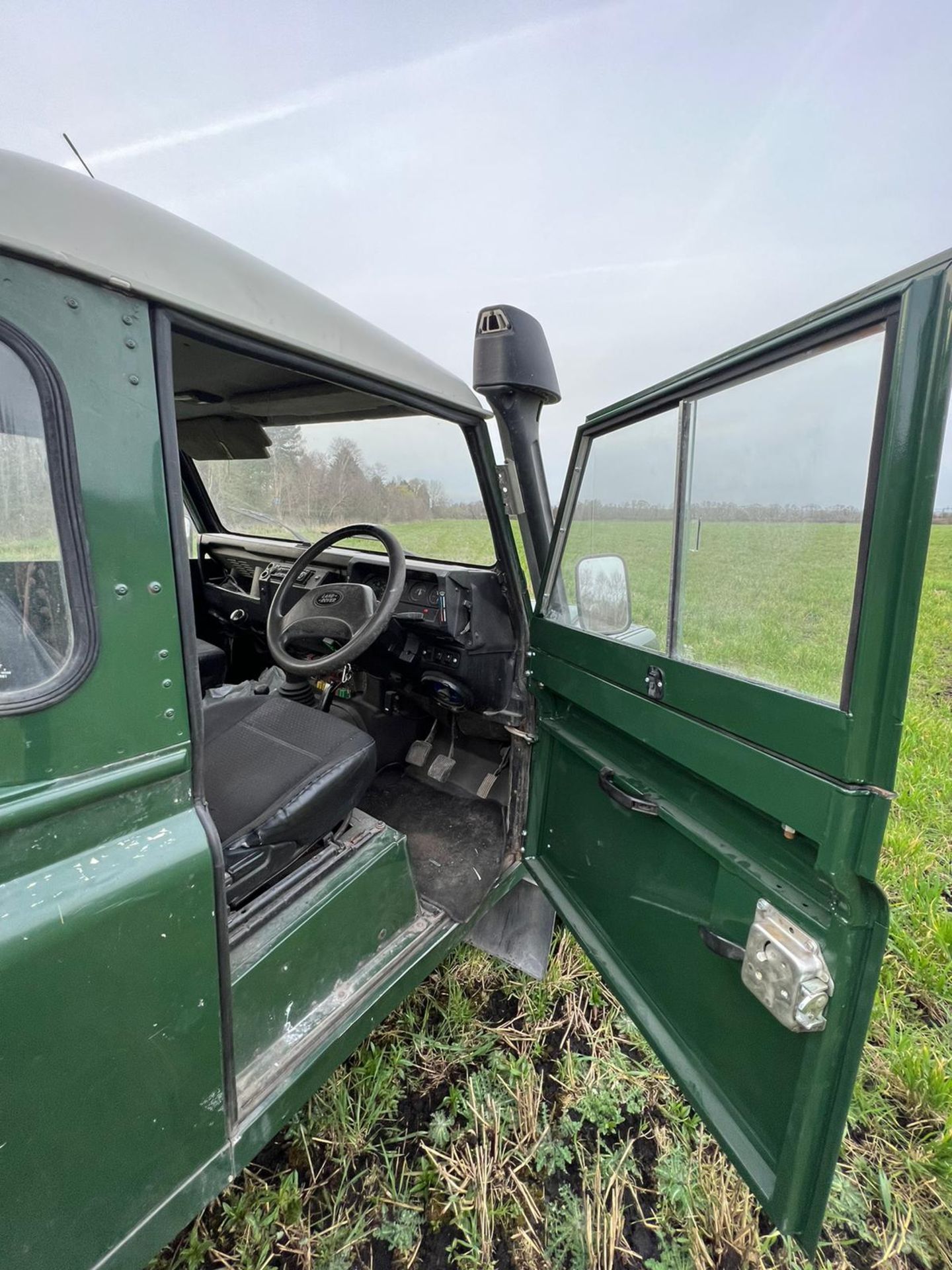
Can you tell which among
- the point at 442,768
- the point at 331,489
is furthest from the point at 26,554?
the point at 442,768

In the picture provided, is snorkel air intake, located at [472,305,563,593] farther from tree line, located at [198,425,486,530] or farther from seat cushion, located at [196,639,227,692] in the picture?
seat cushion, located at [196,639,227,692]

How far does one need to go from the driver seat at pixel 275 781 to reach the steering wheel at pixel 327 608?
0.18 meters

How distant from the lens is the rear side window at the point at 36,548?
744 millimetres

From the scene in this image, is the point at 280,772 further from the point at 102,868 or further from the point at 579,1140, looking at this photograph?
the point at 579,1140

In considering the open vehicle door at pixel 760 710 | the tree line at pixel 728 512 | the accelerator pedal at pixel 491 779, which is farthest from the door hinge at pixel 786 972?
the accelerator pedal at pixel 491 779

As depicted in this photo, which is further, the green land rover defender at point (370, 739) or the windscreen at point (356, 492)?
the windscreen at point (356, 492)

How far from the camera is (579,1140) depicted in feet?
4.96

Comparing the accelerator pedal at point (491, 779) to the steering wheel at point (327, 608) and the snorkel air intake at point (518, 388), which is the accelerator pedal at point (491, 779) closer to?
the steering wheel at point (327, 608)

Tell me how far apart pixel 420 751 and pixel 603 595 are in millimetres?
1454

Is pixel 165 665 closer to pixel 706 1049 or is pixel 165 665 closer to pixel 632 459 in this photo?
pixel 632 459

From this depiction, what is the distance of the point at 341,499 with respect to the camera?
2303 mm

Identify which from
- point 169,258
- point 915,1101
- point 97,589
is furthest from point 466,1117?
point 169,258

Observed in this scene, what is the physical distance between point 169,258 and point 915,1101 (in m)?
2.65

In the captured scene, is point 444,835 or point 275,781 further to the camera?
point 444,835
